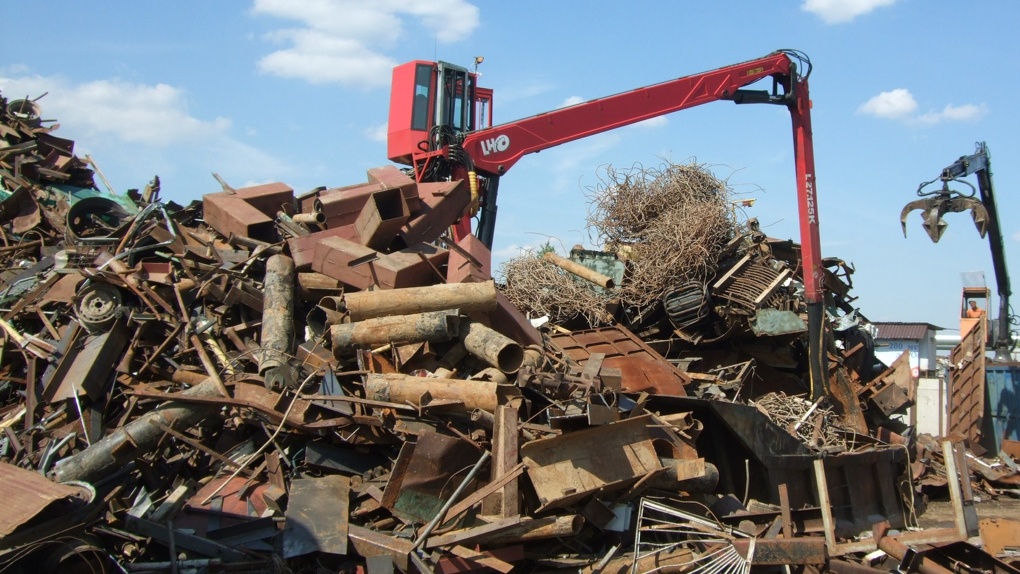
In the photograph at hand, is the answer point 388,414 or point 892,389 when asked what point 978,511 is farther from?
point 388,414

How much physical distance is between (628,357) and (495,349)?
2210mm

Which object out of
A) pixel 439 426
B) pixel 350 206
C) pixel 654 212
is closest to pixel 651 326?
pixel 654 212

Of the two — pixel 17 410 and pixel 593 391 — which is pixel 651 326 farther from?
pixel 17 410

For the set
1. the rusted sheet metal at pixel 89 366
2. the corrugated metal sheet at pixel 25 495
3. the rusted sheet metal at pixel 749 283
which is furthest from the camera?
the rusted sheet metal at pixel 749 283

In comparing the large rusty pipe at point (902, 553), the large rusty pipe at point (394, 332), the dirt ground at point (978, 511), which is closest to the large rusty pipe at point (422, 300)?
the large rusty pipe at point (394, 332)

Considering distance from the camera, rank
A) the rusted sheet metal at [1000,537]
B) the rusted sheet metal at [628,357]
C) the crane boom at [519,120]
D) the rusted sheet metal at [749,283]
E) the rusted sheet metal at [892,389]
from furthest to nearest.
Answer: the crane boom at [519,120]
the rusted sheet metal at [892,389]
the rusted sheet metal at [749,283]
the rusted sheet metal at [628,357]
the rusted sheet metal at [1000,537]

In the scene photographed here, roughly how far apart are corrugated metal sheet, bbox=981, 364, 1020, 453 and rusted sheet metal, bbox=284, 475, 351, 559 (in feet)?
36.0

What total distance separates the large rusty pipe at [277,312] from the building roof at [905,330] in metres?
25.7

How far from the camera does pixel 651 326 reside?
9156 mm

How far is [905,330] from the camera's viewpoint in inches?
1145

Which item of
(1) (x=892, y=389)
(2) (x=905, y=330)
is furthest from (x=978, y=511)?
(2) (x=905, y=330)

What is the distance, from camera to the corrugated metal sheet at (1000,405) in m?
12.9

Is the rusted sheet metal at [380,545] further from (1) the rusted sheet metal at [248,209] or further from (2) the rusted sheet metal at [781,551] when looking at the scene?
(1) the rusted sheet metal at [248,209]

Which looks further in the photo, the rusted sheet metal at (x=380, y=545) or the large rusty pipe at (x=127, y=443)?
the large rusty pipe at (x=127, y=443)
